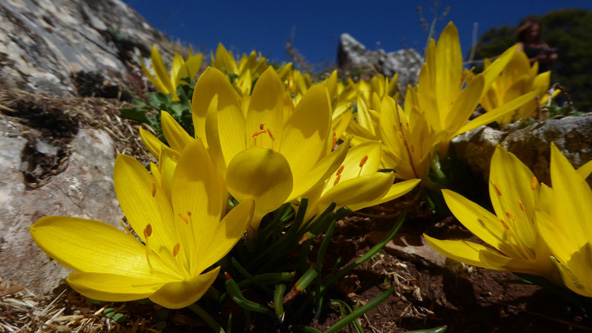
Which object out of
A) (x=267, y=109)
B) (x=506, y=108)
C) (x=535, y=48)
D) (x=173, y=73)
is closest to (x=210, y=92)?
(x=267, y=109)

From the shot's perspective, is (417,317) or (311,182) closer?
(311,182)

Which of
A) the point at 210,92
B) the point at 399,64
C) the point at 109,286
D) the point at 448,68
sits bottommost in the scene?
the point at 109,286

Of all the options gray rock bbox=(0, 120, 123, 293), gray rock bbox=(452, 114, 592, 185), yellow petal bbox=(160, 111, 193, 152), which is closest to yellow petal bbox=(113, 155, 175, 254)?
yellow petal bbox=(160, 111, 193, 152)

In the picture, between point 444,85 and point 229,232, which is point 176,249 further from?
point 444,85

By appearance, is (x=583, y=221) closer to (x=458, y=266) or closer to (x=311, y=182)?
(x=458, y=266)

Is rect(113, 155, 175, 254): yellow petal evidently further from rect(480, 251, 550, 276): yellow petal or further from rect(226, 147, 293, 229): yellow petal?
rect(480, 251, 550, 276): yellow petal

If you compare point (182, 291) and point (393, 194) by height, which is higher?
point (393, 194)

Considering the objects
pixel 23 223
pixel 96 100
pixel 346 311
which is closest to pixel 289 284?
pixel 346 311
